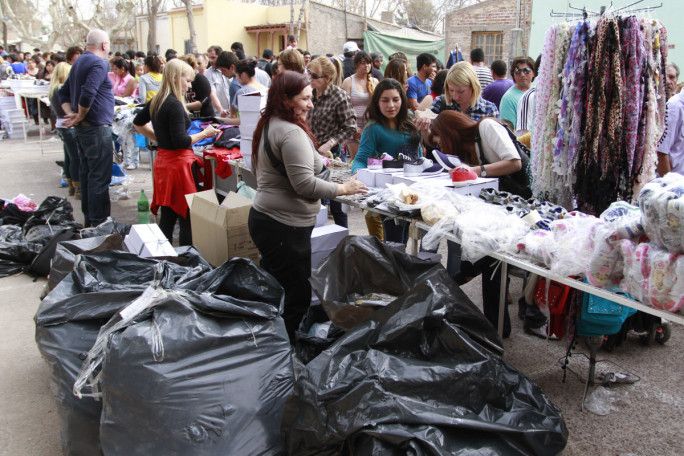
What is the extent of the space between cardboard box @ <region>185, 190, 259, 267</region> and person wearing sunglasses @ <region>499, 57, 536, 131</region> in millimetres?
2934

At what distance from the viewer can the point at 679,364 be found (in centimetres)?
338

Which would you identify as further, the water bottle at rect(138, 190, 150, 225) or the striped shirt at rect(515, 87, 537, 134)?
the water bottle at rect(138, 190, 150, 225)

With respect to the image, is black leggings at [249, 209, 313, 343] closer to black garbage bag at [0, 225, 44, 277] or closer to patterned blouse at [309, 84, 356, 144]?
patterned blouse at [309, 84, 356, 144]

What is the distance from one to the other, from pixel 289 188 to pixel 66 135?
4560mm

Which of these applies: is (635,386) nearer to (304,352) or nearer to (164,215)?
(304,352)

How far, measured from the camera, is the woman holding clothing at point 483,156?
11.4 feet

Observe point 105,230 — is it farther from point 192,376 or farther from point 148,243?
point 192,376

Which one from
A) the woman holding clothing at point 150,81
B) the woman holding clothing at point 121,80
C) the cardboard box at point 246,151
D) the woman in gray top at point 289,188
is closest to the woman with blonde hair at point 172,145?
the cardboard box at point 246,151

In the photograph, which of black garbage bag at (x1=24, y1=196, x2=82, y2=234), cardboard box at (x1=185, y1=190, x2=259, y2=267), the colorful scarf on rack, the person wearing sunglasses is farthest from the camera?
the person wearing sunglasses

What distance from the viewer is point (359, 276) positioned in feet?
9.78

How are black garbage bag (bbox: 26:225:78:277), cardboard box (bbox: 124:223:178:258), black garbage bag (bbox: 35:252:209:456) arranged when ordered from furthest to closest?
black garbage bag (bbox: 26:225:78:277), cardboard box (bbox: 124:223:178:258), black garbage bag (bbox: 35:252:209:456)

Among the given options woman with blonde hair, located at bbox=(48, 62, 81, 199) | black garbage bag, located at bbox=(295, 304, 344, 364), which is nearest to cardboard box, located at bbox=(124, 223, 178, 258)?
black garbage bag, located at bbox=(295, 304, 344, 364)

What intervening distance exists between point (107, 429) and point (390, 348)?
3.63 feet

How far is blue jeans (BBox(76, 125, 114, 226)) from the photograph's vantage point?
216 inches
